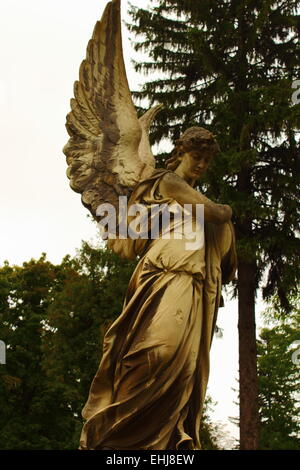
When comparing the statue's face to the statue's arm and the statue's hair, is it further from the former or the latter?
the statue's arm

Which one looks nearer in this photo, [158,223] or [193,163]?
[158,223]

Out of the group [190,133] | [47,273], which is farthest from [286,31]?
[190,133]

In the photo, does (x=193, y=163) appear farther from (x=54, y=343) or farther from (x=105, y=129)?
(x=54, y=343)

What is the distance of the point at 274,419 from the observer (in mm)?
24922

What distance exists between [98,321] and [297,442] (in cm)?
676

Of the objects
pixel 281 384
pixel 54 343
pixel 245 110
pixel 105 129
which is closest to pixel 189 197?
pixel 105 129

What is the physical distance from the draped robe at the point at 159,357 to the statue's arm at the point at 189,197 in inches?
4.1

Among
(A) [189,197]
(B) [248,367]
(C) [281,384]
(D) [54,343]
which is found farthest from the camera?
(C) [281,384]

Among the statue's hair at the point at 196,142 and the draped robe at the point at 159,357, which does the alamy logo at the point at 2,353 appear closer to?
the statue's hair at the point at 196,142

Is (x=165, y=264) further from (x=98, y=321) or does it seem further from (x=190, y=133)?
(x=98, y=321)

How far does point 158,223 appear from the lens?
606 centimetres

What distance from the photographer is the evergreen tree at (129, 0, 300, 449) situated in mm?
17750

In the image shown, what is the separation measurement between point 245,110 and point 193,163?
41.6 feet

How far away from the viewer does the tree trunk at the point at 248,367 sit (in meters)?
16.4
